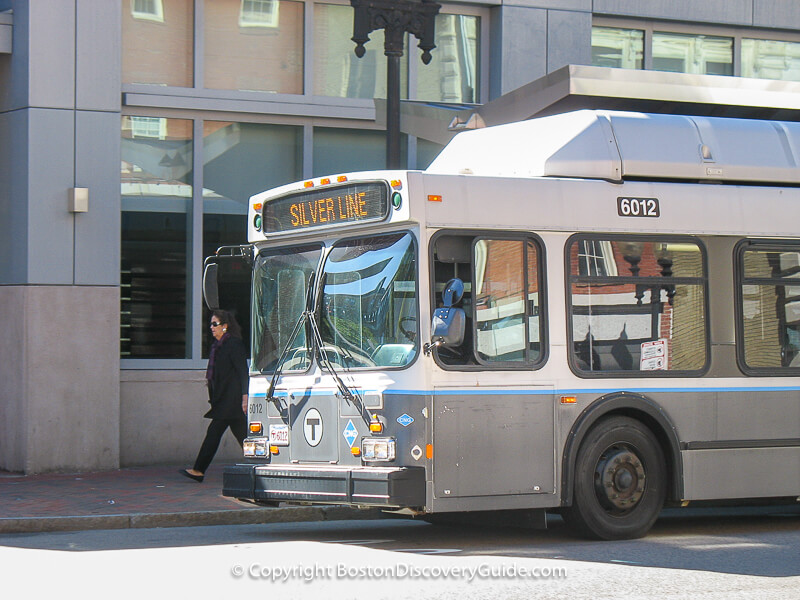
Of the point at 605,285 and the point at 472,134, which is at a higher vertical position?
the point at 472,134

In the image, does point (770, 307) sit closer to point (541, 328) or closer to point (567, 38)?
point (541, 328)

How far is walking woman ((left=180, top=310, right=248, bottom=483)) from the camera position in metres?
13.6

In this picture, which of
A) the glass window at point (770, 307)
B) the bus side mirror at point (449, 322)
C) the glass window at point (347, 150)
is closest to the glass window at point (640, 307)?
the glass window at point (770, 307)

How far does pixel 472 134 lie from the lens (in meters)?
11.7

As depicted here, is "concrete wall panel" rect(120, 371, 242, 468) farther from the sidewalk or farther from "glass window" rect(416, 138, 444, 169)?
"glass window" rect(416, 138, 444, 169)

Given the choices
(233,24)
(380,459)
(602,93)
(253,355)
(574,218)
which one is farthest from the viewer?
(233,24)

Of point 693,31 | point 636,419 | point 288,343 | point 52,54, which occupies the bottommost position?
point 636,419

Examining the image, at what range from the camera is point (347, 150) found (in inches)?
674

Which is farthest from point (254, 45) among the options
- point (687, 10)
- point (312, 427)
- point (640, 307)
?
point (640, 307)

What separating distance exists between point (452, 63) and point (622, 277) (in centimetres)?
789

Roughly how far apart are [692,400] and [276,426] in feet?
10.8

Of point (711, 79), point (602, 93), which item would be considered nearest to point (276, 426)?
point (602, 93)

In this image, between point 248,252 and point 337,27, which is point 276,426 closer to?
point 248,252

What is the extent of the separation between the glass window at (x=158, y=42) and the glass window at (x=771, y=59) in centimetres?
789
